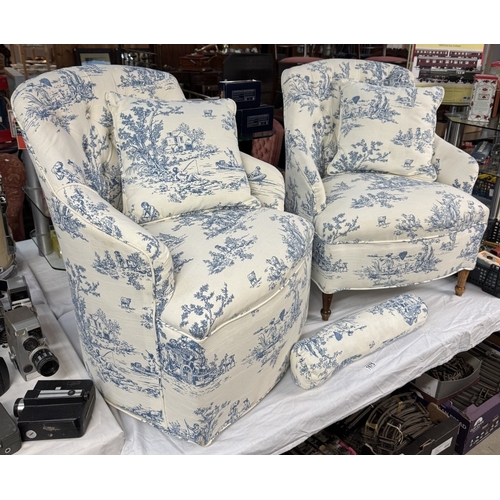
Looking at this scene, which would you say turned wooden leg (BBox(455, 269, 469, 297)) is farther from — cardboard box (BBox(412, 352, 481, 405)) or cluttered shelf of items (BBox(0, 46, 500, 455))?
cardboard box (BBox(412, 352, 481, 405))

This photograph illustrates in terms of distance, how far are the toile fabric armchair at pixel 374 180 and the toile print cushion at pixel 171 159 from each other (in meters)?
0.35

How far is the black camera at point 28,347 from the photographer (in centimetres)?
129

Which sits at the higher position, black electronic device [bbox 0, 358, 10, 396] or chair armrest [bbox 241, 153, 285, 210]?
chair armrest [bbox 241, 153, 285, 210]

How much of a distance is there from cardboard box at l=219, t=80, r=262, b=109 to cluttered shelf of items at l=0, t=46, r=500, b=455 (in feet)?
2.77

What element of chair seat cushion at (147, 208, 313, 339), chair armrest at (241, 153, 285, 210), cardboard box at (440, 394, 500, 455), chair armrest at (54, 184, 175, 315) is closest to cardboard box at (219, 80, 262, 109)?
chair armrest at (241, 153, 285, 210)

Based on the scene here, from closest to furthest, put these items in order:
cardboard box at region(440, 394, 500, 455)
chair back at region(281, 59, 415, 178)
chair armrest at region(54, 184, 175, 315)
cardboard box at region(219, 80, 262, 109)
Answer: chair armrest at region(54, 184, 175, 315) < cardboard box at region(440, 394, 500, 455) < chair back at region(281, 59, 415, 178) < cardboard box at region(219, 80, 262, 109)

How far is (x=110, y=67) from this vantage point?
158 cm

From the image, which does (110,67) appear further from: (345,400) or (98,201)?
(345,400)

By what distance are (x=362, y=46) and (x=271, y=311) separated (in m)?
3.13

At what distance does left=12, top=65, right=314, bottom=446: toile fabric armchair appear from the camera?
1112 mm

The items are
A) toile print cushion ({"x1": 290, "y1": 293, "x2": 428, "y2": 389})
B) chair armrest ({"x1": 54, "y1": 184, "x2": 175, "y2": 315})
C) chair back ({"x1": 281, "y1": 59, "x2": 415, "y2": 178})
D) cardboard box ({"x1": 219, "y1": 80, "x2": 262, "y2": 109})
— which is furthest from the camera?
cardboard box ({"x1": 219, "y1": 80, "x2": 262, "y2": 109})

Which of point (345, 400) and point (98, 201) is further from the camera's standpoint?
point (345, 400)

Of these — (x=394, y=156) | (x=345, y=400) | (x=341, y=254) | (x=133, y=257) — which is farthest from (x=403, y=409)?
(x=133, y=257)

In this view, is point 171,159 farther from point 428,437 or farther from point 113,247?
point 428,437
